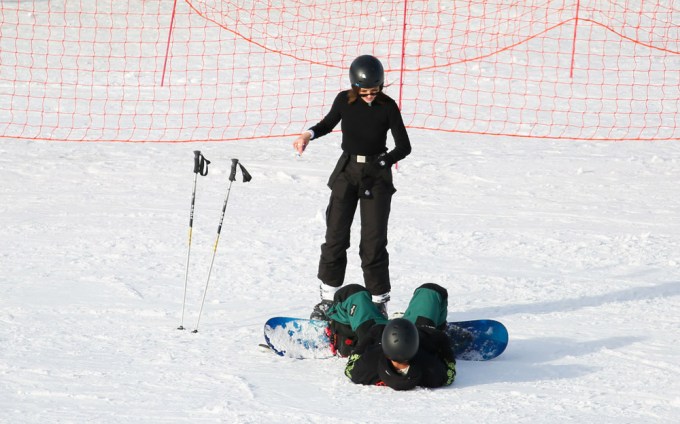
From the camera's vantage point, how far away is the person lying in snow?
5.59m

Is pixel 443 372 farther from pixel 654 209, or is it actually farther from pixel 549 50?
pixel 549 50

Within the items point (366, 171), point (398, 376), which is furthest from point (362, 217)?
point (398, 376)

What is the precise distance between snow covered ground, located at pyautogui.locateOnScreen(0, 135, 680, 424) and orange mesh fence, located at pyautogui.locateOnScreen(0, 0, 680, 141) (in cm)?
82

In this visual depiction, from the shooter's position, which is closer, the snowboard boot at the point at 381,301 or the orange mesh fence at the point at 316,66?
the snowboard boot at the point at 381,301

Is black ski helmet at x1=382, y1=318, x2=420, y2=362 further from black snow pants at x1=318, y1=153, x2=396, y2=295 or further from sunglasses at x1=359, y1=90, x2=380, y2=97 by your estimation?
sunglasses at x1=359, y1=90, x2=380, y2=97

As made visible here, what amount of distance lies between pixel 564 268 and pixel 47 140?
571 centimetres

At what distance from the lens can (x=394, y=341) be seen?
555 cm

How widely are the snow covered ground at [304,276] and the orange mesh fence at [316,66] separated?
82 cm

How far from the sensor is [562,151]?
11.6 m

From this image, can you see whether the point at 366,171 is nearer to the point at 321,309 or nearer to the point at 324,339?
the point at 321,309

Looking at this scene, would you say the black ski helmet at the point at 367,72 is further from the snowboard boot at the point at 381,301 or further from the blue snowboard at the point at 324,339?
the blue snowboard at the point at 324,339

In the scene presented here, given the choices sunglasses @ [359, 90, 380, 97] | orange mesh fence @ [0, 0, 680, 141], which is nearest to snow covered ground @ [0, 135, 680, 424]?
orange mesh fence @ [0, 0, 680, 141]

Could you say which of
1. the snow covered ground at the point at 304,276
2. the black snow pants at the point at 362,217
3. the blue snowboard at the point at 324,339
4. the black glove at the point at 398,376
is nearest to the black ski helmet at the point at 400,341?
the black glove at the point at 398,376

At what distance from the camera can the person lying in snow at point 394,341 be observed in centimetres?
559
